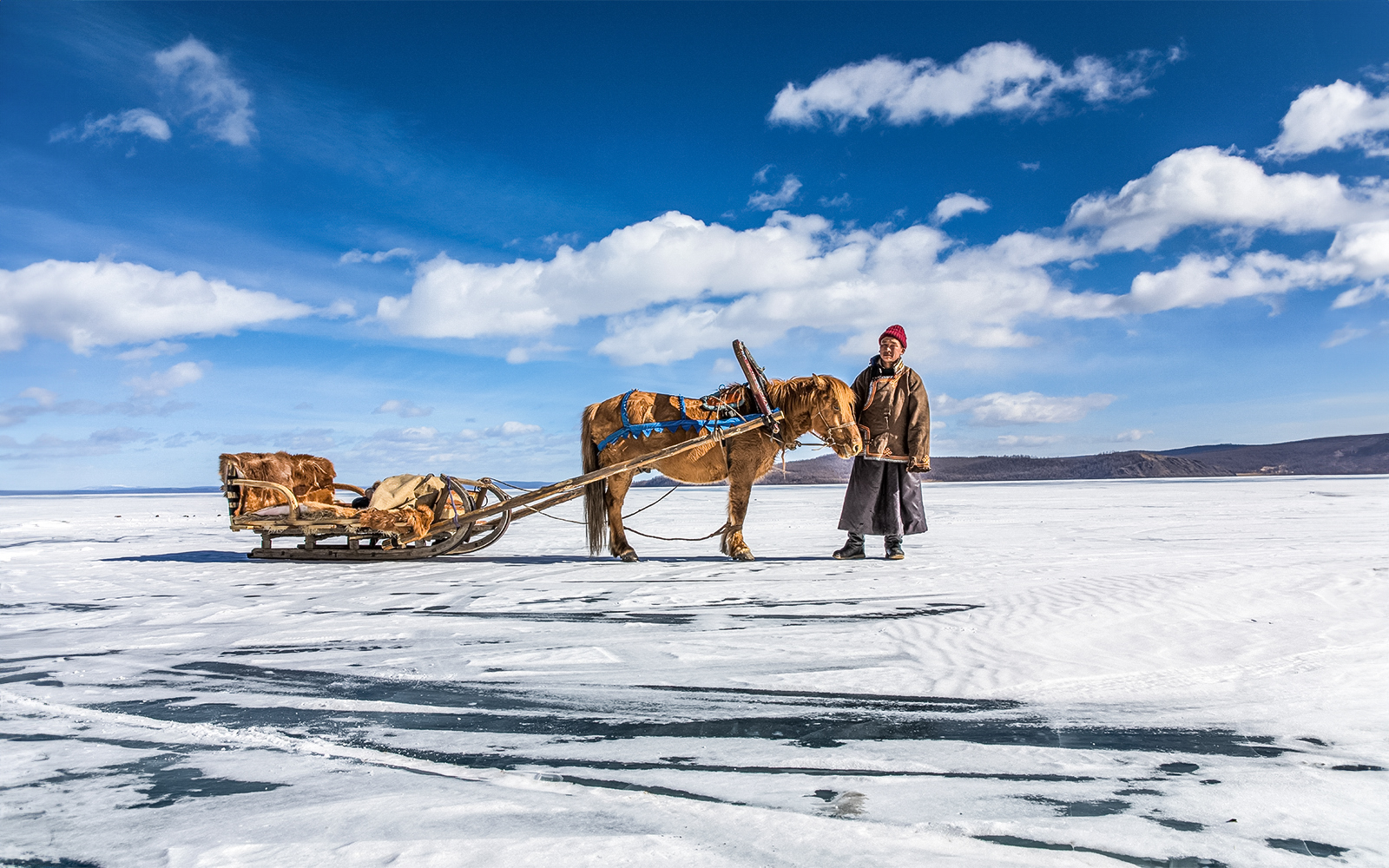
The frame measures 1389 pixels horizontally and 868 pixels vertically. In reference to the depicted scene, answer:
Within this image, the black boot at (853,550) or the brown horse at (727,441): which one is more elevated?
the brown horse at (727,441)

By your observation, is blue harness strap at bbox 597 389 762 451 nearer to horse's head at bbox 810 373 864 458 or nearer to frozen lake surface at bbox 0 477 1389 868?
horse's head at bbox 810 373 864 458

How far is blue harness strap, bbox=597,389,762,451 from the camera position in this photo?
25.1 feet

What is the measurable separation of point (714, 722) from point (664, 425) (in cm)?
513

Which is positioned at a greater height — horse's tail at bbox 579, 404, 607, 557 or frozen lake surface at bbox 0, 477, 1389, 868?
horse's tail at bbox 579, 404, 607, 557

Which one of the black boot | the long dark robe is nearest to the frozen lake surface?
the long dark robe

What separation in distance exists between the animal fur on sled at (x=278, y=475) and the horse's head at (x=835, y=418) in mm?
6183

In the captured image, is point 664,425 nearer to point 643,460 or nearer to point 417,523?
point 643,460

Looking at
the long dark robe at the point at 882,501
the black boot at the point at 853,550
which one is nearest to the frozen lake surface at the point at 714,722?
the long dark robe at the point at 882,501

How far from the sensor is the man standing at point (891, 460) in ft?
25.5

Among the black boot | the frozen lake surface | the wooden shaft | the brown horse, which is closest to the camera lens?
the frozen lake surface

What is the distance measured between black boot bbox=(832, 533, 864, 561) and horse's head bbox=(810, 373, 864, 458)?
1.00m

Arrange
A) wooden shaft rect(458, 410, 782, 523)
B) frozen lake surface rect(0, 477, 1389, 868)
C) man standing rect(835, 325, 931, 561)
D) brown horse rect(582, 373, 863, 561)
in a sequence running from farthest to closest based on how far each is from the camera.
Result: man standing rect(835, 325, 931, 561)
brown horse rect(582, 373, 863, 561)
wooden shaft rect(458, 410, 782, 523)
frozen lake surface rect(0, 477, 1389, 868)

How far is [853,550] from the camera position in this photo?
26.1 ft

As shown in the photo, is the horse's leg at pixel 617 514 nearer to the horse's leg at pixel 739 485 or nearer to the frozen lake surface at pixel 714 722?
the horse's leg at pixel 739 485
